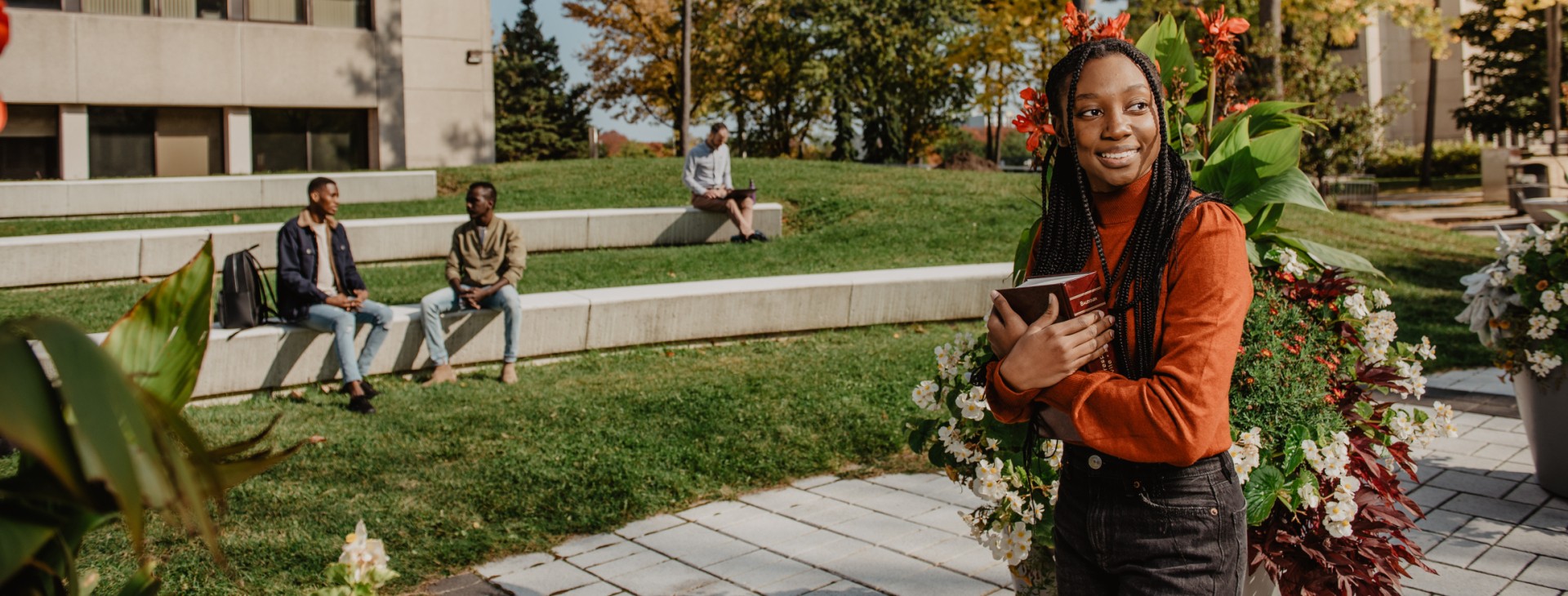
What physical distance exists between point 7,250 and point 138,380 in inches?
454

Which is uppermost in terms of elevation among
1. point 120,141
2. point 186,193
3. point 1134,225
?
point 120,141

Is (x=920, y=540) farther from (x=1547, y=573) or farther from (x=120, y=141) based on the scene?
(x=120, y=141)

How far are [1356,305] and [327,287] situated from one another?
267 inches

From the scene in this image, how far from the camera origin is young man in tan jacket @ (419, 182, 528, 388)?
27.1ft

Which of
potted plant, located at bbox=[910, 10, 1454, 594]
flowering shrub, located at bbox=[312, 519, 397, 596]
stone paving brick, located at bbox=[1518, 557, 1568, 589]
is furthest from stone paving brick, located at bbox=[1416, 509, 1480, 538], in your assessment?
flowering shrub, located at bbox=[312, 519, 397, 596]

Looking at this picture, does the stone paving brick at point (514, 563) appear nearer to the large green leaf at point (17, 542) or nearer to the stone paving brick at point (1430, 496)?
the large green leaf at point (17, 542)

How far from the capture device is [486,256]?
8859mm

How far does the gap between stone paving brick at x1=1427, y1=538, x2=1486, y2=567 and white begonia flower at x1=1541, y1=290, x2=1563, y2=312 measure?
130 cm

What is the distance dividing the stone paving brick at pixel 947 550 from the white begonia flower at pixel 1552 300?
306 cm

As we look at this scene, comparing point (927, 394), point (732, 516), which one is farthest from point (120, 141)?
point (927, 394)

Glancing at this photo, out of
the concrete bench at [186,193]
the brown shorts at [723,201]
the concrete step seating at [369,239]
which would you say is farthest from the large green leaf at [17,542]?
the concrete bench at [186,193]

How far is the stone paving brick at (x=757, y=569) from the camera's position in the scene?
4789 millimetres

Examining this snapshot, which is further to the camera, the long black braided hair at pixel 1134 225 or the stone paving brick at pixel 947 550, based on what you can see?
the stone paving brick at pixel 947 550

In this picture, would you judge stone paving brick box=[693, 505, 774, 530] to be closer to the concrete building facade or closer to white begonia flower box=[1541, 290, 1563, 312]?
white begonia flower box=[1541, 290, 1563, 312]
